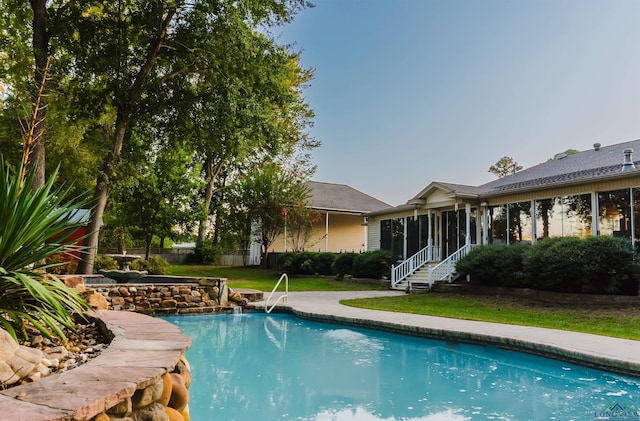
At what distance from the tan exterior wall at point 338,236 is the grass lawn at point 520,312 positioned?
13.9 metres

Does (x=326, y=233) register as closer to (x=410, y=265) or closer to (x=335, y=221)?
(x=335, y=221)

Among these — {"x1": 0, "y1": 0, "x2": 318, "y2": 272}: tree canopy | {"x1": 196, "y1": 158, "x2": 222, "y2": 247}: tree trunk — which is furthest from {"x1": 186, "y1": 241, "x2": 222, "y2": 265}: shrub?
{"x1": 0, "y1": 0, "x2": 318, "y2": 272}: tree canopy

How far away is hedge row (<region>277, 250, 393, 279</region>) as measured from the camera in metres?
19.1

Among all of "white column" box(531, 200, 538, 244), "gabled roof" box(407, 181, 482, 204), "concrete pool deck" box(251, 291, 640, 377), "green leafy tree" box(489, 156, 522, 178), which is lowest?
"concrete pool deck" box(251, 291, 640, 377)

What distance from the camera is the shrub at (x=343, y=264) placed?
2043 centimetres

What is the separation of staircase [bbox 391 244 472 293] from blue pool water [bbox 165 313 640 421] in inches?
306

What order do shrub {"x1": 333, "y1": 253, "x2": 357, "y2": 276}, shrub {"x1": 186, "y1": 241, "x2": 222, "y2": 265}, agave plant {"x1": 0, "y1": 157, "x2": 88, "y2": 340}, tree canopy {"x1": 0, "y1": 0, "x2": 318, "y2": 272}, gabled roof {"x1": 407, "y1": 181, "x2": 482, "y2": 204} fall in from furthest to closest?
shrub {"x1": 186, "y1": 241, "x2": 222, "y2": 265}
shrub {"x1": 333, "y1": 253, "x2": 357, "y2": 276}
gabled roof {"x1": 407, "y1": 181, "x2": 482, "y2": 204}
tree canopy {"x1": 0, "y1": 0, "x2": 318, "y2": 272}
agave plant {"x1": 0, "y1": 157, "x2": 88, "y2": 340}

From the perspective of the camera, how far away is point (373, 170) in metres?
27.4

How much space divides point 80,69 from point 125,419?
1441 centimetres

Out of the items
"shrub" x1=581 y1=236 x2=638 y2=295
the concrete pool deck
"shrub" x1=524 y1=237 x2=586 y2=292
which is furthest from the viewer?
"shrub" x1=524 y1=237 x2=586 y2=292

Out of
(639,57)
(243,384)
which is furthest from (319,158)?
(243,384)

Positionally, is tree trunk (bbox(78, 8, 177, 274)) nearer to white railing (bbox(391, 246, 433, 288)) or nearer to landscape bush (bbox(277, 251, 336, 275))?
white railing (bbox(391, 246, 433, 288))

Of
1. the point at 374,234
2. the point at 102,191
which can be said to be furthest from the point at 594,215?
the point at 102,191

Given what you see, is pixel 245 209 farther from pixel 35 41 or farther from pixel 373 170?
pixel 35 41
